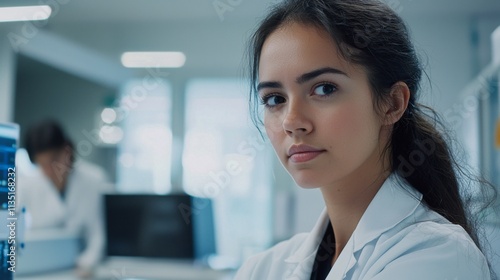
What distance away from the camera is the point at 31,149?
3.32 metres

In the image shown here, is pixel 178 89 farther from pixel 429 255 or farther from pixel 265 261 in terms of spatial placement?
pixel 429 255

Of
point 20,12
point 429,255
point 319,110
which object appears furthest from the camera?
point 20,12

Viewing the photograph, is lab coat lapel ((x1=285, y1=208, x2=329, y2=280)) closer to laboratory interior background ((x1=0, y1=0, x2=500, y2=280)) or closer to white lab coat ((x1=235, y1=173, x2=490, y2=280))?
white lab coat ((x1=235, y1=173, x2=490, y2=280))

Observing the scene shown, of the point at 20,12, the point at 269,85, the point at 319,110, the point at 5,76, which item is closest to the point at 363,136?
the point at 319,110

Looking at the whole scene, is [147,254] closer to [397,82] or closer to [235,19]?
[397,82]

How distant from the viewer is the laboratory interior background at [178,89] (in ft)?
15.6

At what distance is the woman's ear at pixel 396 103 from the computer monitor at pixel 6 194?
0.75 meters

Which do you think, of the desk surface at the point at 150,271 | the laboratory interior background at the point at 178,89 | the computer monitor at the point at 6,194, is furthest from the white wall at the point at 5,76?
the computer monitor at the point at 6,194

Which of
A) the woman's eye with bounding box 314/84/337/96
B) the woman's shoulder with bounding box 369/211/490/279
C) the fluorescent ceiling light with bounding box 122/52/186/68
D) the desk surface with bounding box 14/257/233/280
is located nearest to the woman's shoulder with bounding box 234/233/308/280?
the woman's shoulder with bounding box 369/211/490/279

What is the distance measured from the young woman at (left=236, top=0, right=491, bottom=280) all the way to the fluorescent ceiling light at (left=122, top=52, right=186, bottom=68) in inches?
188

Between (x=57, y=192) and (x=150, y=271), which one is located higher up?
(x=57, y=192)

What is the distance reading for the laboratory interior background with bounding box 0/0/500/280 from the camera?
4.77 m

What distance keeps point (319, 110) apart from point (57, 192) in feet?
9.05

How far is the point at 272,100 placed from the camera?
1093 mm
